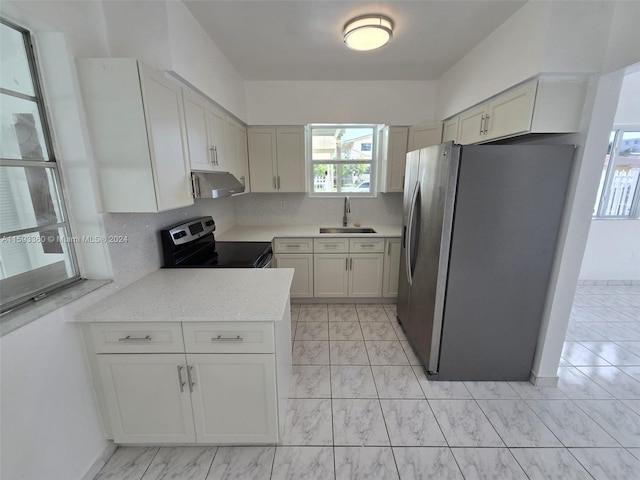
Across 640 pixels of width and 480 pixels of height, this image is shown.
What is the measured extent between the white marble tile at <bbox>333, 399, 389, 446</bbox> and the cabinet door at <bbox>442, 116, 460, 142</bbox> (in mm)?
2575

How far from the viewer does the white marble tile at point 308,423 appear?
161cm

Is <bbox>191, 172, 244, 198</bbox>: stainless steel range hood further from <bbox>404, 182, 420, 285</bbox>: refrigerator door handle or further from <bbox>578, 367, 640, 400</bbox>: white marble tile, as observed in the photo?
<bbox>578, 367, 640, 400</bbox>: white marble tile

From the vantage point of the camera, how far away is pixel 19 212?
1.21 meters

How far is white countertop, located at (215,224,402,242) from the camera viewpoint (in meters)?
3.05

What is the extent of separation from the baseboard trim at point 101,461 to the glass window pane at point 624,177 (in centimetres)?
598

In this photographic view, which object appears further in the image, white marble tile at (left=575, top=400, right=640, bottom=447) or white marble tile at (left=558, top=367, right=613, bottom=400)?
white marble tile at (left=558, top=367, right=613, bottom=400)

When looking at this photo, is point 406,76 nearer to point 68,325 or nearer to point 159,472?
point 68,325

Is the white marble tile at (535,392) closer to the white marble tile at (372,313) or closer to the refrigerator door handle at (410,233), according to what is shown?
the refrigerator door handle at (410,233)

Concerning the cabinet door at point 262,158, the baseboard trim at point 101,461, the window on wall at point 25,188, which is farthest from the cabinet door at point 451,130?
the baseboard trim at point 101,461

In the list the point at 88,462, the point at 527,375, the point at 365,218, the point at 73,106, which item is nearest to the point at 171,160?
the point at 73,106

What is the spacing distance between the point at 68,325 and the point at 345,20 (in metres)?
2.58

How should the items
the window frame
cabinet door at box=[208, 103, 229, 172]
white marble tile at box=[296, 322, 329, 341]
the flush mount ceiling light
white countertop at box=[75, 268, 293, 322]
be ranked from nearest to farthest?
1. white countertop at box=[75, 268, 293, 322]
2. the flush mount ceiling light
3. cabinet door at box=[208, 103, 229, 172]
4. white marble tile at box=[296, 322, 329, 341]
5. the window frame

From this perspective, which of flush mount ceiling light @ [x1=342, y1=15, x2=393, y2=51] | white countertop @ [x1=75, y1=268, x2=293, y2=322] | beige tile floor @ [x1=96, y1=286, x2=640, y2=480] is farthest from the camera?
flush mount ceiling light @ [x1=342, y1=15, x2=393, y2=51]

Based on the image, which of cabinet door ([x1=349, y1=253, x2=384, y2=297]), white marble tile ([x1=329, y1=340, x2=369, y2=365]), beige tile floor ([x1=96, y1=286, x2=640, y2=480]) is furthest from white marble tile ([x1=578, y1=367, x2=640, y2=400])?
cabinet door ([x1=349, y1=253, x2=384, y2=297])
